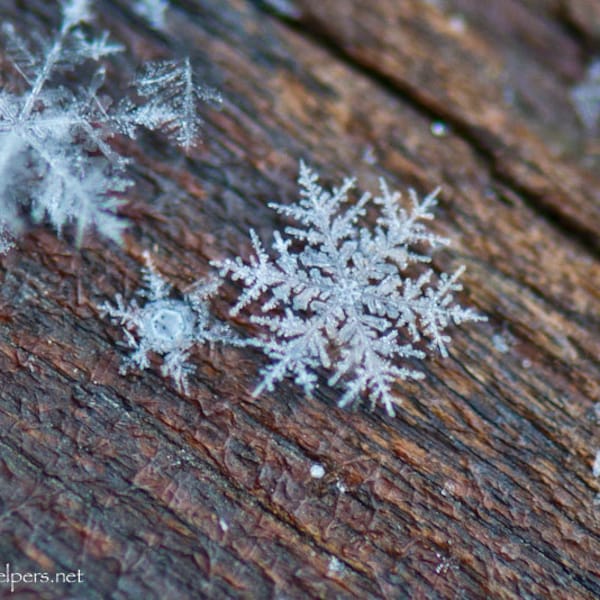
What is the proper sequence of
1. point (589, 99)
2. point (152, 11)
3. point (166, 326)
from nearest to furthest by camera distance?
1. point (166, 326)
2. point (152, 11)
3. point (589, 99)

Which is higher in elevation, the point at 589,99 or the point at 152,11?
the point at 589,99

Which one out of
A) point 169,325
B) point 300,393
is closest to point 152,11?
point 169,325

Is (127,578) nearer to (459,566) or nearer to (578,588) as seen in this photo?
(459,566)

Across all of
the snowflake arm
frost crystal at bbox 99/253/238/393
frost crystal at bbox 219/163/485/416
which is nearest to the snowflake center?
frost crystal at bbox 99/253/238/393

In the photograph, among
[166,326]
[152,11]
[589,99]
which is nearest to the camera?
[166,326]

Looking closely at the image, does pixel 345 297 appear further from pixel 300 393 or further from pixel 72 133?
pixel 72 133

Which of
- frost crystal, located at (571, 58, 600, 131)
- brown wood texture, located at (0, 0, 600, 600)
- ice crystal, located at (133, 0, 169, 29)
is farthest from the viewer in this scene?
frost crystal, located at (571, 58, 600, 131)

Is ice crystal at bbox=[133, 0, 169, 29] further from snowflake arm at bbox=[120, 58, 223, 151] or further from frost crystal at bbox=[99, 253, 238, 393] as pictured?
frost crystal at bbox=[99, 253, 238, 393]

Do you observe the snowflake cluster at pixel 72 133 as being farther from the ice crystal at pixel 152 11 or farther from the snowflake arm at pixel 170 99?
the ice crystal at pixel 152 11
